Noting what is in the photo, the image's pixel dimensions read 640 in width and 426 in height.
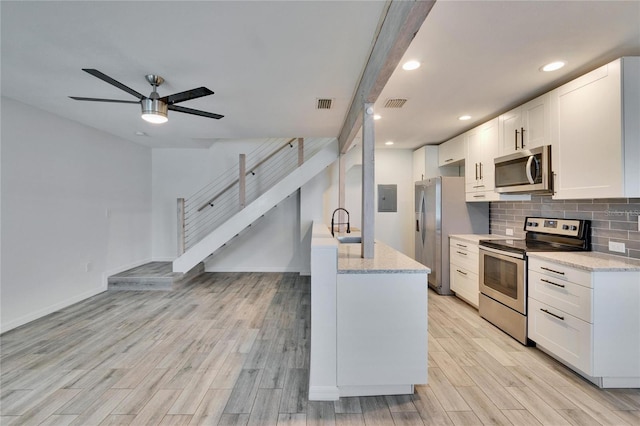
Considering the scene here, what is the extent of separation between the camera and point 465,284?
12.9 feet

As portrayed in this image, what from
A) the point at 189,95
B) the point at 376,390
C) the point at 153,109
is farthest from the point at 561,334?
the point at 153,109

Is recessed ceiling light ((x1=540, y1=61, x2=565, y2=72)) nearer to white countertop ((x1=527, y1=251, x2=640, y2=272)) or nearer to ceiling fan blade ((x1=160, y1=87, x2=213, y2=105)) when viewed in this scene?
white countertop ((x1=527, y1=251, x2=640, y2=272))

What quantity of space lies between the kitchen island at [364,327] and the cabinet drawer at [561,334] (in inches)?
48.4

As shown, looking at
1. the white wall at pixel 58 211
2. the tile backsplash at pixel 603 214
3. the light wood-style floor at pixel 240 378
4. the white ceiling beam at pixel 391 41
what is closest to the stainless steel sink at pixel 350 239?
the light wood-style floor at pixel 240 378

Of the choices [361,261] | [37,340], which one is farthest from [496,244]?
[37,340]

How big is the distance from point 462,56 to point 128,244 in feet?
18.4

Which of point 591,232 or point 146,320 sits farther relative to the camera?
point 146,320

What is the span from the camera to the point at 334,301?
208cm

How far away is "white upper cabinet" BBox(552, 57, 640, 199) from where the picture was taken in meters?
2.13

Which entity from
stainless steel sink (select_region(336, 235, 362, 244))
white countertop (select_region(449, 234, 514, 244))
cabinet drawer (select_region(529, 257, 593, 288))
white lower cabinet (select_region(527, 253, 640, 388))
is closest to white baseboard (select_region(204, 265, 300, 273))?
stainless steel sink (select_region(336, 235, 362, 244))

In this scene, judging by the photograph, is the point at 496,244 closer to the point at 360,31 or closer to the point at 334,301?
the point at 334,301

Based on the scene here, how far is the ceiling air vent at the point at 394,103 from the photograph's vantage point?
3098 millimetres

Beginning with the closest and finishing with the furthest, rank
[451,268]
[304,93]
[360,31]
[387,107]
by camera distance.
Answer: [360,31]
[304,93]
[387,107]
[451,268]

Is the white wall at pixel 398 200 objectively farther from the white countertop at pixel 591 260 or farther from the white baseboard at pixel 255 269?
the white countertop at pixel 591 260
